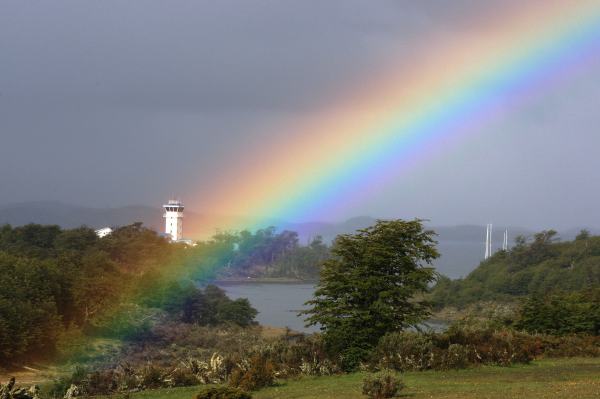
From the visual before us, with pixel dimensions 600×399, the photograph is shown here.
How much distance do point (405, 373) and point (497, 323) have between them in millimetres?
14839

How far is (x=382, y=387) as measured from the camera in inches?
612

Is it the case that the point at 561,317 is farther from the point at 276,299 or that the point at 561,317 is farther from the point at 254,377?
the point at 276,299

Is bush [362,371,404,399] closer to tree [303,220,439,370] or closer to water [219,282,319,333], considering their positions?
tree [303,220,439,370]

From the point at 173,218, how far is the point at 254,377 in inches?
6669

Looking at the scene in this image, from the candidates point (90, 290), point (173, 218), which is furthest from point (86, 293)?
point (173, 218)

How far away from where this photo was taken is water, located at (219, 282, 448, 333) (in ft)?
295

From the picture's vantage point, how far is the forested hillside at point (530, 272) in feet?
322

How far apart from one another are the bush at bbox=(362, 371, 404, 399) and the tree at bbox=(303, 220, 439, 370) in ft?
26.3

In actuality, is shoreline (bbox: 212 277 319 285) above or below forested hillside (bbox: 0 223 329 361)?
below

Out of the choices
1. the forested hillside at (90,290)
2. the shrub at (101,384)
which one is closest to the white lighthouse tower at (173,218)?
the forested hillside at (90,290)

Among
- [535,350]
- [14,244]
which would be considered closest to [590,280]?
[14,244]

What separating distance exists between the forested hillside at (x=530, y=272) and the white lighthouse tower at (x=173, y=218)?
284 feet

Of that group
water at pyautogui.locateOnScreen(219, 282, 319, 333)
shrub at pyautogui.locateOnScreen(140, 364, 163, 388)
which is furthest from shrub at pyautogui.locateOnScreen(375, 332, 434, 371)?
water at pyautogui.locateOnScreen(219, 282, 319, 333)

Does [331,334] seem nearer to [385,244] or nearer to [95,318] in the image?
[385,244]
